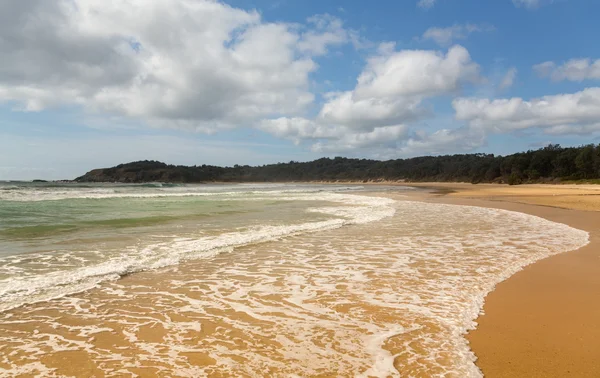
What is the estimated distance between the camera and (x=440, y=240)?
1048 cm

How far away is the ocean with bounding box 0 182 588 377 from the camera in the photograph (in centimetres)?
356

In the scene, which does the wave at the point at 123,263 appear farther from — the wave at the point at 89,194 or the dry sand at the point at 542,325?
the wave at the point at 89,194

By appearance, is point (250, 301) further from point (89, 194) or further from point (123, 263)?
point (89, 194)

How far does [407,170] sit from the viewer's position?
123m

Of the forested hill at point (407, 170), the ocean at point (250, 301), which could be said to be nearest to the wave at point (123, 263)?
the ocean at point (250, 301)

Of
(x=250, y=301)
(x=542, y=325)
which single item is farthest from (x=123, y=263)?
(x=542, y=325)

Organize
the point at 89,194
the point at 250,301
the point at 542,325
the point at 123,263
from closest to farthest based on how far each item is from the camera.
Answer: the point at 542,325, the point at 250,301, the point at 123,263, the point at 89,194

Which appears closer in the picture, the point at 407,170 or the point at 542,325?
the point at 542,325

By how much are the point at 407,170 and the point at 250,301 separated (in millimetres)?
122645

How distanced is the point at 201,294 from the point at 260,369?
258 centimetres

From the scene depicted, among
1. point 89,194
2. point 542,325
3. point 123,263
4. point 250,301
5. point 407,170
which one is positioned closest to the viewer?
point 542,325

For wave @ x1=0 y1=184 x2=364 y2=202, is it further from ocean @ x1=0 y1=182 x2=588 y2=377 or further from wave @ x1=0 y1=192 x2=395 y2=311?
wave @ x1=0 y1=192 x2=395 y2=311

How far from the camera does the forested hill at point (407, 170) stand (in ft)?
225

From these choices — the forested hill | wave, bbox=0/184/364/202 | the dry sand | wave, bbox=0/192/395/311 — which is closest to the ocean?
wave, bbox=0/192/395/311
